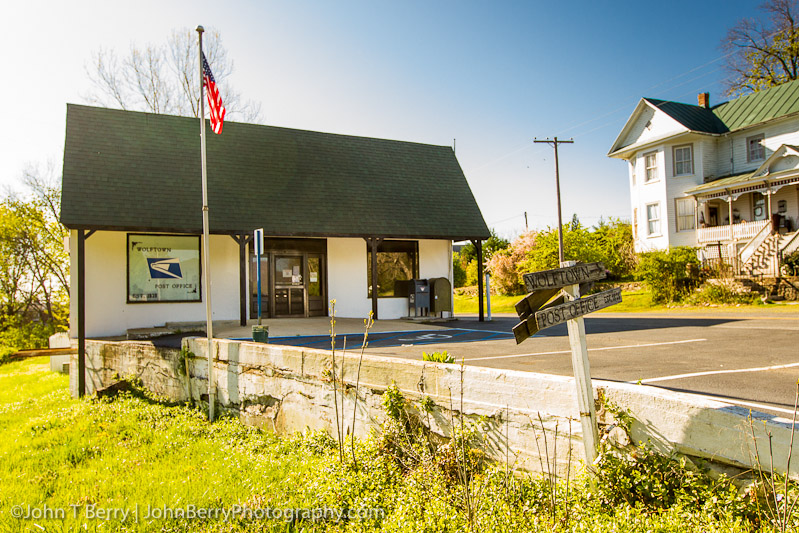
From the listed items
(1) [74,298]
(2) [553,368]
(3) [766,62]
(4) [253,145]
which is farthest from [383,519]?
(3) [766,62]

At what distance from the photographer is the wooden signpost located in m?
3.70

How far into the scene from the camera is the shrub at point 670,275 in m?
22.7

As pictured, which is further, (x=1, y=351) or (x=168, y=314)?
(x=1, y=351)

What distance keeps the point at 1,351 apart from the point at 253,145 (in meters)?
16.5

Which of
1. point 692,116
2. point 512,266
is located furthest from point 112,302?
point 692,116

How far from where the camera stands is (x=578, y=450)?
3.98 m

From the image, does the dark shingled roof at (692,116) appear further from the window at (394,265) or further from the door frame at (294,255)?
the door frame at (294,255)

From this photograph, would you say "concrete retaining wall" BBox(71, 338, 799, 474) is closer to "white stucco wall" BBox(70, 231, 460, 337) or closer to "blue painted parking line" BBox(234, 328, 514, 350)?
"blue painted parking line" BBox(234, 328, 514, 350)

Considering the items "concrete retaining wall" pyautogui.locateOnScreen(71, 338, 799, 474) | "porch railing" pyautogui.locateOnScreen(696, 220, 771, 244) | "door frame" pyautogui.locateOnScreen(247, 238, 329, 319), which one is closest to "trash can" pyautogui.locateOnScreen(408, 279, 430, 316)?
"door frame" pyautogui.locateOnScreen(247, 238, 329, 319)

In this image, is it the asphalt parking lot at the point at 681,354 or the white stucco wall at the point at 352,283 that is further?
the white stucco wall at the point at 352,283

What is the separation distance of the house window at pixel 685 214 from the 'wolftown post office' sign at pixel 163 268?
25938 millimetres

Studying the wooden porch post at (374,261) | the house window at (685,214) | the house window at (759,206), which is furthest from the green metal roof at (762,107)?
the wooden porch post at (374,261)

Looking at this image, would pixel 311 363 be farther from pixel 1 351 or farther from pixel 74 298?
pixel 1 351

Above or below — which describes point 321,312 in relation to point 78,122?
below
